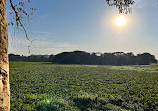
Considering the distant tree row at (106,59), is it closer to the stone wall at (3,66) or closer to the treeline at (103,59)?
the treeline at (103,59)

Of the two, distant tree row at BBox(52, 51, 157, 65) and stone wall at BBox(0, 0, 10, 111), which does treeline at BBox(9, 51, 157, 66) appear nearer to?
distant tree row at BBox(52, 51, 157, 65)

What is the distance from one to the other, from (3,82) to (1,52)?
643mm

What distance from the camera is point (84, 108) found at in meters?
9.44

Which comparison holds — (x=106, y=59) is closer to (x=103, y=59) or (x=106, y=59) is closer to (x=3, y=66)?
(x=103, y=59)

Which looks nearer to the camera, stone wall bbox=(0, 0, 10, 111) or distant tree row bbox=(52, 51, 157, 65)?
stone wall bbox=(0, 0, 10, 111)

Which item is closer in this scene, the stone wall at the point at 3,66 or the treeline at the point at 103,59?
the stone wall at the point at 3,66

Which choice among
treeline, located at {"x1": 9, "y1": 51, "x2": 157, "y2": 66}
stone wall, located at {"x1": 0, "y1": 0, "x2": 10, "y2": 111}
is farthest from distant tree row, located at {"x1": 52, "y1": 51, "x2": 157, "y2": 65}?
stone wall, located at {"x1": 0, "y1": 0, "x2": 10, "y2": 111}

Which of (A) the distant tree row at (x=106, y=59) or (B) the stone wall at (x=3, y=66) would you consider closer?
(B) the stone wall at (x=3, y=66)

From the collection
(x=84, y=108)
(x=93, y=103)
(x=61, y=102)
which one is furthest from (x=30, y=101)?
(x=93, y=103)

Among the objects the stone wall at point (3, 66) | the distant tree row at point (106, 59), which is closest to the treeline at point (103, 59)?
the distant tree row at point (106, 59)

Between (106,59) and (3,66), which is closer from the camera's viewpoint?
(3,66)

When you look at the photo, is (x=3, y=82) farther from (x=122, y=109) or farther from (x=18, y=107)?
(x=122, y=109)

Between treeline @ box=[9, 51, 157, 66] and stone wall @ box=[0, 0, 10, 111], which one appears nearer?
stone wall @ box=[0, 0, 10, 111]

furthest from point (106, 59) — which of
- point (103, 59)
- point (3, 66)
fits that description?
point (3, 66)
